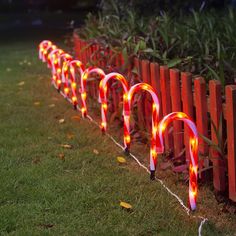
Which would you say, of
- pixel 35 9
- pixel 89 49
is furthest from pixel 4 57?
pixel 35 9

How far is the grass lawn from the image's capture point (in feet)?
12.6

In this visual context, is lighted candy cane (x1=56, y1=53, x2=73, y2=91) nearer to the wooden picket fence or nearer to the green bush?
the green bush

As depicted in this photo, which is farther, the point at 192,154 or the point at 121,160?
the point at 121,160

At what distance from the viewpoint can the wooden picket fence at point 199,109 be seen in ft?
13.0

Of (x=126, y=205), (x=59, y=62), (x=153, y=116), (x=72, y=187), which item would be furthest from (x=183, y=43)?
(x=59, y=62)

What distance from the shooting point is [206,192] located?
4441mm

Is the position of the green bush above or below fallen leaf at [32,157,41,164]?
above

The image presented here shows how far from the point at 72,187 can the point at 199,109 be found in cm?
124

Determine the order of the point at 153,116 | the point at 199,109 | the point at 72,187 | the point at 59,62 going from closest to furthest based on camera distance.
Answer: the point at 199,109 < the point at 72,187 < the point at 153,116 < the point at 59,62

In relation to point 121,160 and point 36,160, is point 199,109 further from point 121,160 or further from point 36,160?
point 36,160

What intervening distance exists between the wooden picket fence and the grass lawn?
1.35 ft

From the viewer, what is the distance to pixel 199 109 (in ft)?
14.5

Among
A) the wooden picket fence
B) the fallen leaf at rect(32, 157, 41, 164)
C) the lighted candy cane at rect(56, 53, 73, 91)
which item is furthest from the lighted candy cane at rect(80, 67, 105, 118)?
the fallen leaf at rect(32, 157, 41, 164)

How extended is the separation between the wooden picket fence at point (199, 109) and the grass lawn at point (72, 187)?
16.2 inches
